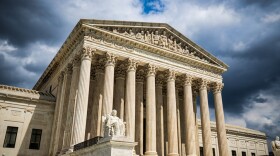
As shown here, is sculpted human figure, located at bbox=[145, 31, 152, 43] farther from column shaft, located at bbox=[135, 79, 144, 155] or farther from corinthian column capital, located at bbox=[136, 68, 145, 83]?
column shaft, located at bbox=[135, 79, 144, 155]

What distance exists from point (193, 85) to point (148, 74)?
9.72m

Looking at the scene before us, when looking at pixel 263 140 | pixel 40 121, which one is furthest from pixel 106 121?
pixel 263 140

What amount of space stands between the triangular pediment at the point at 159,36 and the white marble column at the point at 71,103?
15.7ft

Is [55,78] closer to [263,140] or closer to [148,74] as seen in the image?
[148,74]

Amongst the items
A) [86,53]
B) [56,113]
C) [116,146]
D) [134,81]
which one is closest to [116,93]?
[134,81]

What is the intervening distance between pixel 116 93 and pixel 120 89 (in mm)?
687

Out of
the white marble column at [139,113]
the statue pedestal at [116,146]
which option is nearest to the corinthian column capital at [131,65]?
the white marble column at [139,113]

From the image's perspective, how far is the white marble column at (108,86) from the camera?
26.8 metres

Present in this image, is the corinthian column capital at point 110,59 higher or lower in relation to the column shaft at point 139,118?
higher

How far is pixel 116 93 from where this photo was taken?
32.2 m

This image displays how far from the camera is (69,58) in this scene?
1268 inches

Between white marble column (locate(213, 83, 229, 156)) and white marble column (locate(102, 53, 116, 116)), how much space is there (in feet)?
51.7

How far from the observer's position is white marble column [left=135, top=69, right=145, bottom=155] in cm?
3138

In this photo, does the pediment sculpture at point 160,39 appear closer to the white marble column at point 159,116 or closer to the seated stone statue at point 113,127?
the white marble column at point 159,116
